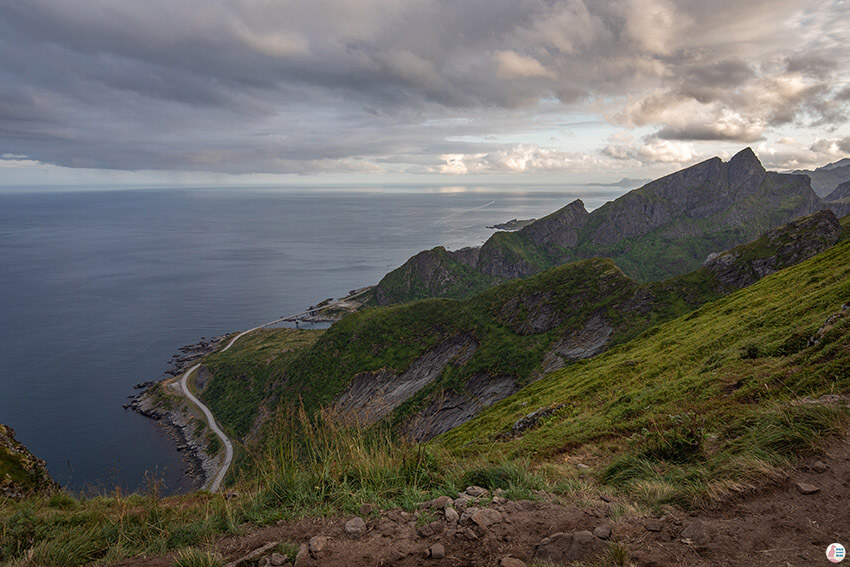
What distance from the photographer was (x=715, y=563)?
4.02 meters

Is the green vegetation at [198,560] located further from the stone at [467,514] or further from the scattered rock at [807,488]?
the scattered rock at [807,488]

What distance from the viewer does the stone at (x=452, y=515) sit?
5414 millimetres

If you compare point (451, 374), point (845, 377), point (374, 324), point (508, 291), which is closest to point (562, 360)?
point (451, 374)

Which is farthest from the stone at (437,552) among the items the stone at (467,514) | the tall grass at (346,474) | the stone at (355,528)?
the tall grass at (346,474)

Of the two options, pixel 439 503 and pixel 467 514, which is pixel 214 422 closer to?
pixel 439 503

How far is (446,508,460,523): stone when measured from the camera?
541 centimetres

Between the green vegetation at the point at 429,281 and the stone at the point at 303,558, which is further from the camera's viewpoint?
the green vegetation at the point at 429,281

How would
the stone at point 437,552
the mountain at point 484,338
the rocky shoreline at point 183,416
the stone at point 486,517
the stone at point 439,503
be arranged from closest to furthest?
1. the stone at point 437,552
2. the stone at point 486,517
3. the stone at point 439,503
4. the mountain at point 484,338
5. the rocky shoreline at point 183,416

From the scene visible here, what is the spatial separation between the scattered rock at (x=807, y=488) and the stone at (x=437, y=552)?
4711mm

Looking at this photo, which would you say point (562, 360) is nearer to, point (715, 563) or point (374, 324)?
point (374, 324)

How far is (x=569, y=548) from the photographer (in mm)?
4512

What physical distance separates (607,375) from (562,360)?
33.0 m

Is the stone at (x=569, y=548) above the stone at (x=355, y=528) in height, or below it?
above

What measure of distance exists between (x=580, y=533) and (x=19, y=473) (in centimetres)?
1945
